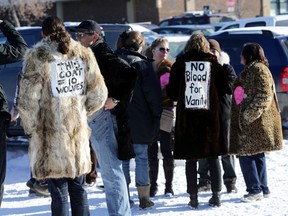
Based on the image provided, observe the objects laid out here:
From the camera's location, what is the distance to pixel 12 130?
10.8m

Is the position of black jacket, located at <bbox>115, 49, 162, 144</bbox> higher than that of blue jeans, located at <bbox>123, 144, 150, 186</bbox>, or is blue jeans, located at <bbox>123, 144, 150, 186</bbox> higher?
black jacket, located at <bbox>115, 49, 162, 144</bbox>

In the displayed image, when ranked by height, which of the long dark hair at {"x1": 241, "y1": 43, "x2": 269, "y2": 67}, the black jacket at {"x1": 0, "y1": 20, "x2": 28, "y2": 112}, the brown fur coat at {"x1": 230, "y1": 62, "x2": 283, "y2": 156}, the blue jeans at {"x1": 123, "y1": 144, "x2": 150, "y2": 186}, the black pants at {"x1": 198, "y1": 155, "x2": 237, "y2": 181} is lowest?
the black pants at {"x1": 198, "y1": 155, "x2": 237, "y2": 181}

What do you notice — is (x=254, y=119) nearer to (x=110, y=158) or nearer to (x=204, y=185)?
(x=204, y=185)

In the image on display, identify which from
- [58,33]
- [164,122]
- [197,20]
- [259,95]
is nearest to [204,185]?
[164,122]

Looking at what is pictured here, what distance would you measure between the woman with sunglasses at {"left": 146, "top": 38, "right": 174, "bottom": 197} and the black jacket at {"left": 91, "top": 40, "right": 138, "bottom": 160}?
1742 mm

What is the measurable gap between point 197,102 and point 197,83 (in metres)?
0.19

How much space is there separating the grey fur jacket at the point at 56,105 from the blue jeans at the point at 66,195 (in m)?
0.11

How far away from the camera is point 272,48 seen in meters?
12.0

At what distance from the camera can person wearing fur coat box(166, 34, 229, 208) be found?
7359mm

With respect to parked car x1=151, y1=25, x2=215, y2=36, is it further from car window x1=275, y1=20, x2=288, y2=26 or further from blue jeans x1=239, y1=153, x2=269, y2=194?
blue jeans x1=239, y1=153, x2=269, y2=194

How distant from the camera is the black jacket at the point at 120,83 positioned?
6258 mm

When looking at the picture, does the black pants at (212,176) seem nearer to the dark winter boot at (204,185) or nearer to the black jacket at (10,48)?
the dark winter boot at (204,185)

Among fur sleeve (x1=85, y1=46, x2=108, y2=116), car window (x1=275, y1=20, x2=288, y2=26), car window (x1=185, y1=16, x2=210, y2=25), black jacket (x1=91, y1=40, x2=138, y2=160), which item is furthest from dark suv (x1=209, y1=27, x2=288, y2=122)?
car window (x1=185, y1=16, x2=210, y2=25)

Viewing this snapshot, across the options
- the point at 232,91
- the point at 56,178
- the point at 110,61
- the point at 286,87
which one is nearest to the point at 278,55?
the point at 286,87
